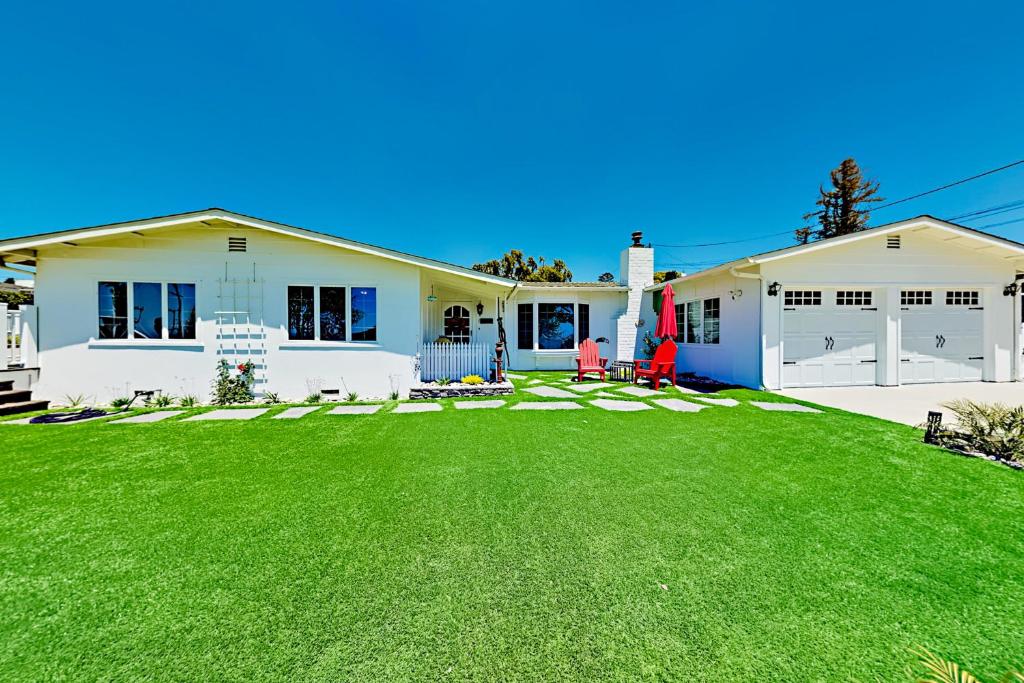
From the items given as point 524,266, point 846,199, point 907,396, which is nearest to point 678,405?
point 907,396

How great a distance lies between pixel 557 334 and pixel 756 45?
371 inches

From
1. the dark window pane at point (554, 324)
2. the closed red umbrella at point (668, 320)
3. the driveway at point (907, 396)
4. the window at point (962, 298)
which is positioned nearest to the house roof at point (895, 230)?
the window at point (962, 298)

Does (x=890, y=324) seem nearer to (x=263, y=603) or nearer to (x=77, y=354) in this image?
(x=263, y=603)

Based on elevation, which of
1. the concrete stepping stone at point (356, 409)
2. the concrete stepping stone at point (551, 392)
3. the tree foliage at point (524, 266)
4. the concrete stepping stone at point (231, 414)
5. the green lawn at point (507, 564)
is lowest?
the green lawn at point (507, 564)

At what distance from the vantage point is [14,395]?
→ 658cm

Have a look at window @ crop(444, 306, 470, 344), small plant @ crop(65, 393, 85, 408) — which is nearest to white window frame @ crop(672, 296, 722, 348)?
window @ crop(444, 306, 470, 344)

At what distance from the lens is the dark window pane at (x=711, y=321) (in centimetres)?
983

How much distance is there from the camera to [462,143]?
44.5 ft

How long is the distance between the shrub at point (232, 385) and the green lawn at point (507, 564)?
314cm

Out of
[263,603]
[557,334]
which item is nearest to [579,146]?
[557,334]

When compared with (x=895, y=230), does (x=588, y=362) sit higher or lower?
lower

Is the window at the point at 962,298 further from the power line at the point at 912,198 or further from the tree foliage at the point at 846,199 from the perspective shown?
the tree foliage at the point at 846,199

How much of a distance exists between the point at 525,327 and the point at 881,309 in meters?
9.03

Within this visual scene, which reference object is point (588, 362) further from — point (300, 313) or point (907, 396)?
point (300, 313)
